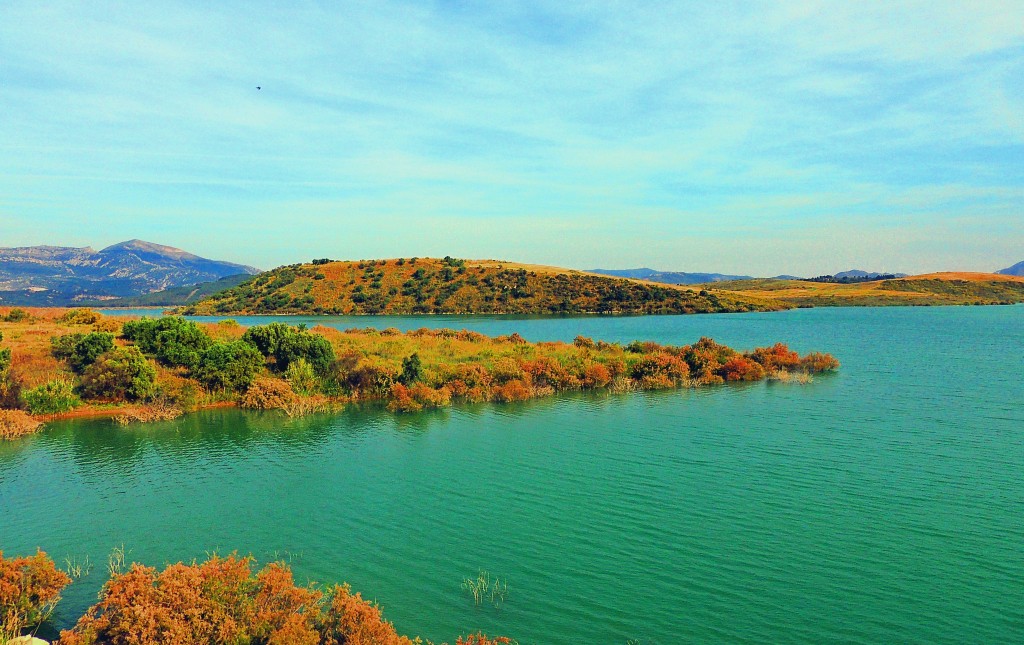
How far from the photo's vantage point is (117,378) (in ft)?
102

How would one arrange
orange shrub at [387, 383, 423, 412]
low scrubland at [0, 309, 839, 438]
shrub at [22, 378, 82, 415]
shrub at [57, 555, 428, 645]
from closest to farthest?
shrub at [57, 555, 428, 645]
shrub at [22, 378, 82, 415]
low scrubland at [0, 309, 839, 438]
orange shrub at [387, 383, 423, 412]

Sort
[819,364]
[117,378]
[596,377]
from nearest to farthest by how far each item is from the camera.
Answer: [117,378] → [596,377] → [819,364]

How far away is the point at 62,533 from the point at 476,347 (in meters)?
29.8

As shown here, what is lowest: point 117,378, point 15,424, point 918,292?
point 15,424

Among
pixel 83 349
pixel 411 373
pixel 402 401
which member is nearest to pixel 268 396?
pixel 402 401

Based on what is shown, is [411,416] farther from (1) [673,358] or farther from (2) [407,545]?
(1) [673,358]

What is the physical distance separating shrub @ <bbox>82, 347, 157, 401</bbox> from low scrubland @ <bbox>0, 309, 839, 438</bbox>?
0.06 m

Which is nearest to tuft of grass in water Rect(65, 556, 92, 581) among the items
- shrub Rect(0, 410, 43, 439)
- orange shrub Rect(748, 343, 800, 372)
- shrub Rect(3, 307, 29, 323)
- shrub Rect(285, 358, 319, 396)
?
shrub Rect(0, 410, 43, 439)

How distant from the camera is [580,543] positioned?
1483 centimetres

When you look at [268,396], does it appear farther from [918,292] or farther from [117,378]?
[918,292]

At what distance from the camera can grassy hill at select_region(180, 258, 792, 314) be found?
122m

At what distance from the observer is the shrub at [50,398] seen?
2895 cm

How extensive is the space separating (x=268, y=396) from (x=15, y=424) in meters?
10.6

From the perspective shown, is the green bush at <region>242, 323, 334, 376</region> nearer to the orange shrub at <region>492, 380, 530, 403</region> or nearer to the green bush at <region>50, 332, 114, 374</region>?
the green bush at <region>50, 332, 114, 374</region>
